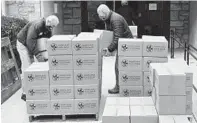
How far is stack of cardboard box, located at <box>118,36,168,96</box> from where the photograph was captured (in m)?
6.27

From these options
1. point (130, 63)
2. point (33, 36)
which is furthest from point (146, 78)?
point (33, 36)

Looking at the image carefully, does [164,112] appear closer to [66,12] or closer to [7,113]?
[7,113]

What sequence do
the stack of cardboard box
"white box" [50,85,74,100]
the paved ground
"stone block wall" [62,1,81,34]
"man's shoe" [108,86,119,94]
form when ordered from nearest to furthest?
"white box" [50,85,74,100], the paved ground, the stack of cardboard box, "man's shoe" [108,86,119,94], "stone block wall" [62,1,81,34]

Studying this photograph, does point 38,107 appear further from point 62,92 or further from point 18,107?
point 18,107

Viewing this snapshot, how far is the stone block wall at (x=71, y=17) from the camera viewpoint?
13727mm

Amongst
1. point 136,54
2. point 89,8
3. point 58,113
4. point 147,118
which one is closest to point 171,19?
point 89,8

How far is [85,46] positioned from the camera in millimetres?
5898

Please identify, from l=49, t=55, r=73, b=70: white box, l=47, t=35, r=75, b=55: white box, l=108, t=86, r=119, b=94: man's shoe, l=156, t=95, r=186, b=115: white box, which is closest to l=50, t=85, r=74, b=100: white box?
l=49, t=55, r=73, b=70: white box

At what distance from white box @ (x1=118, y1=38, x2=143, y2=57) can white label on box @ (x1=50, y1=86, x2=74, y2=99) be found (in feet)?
3.33

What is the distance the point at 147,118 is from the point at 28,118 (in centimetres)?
230

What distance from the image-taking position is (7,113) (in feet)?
21.3

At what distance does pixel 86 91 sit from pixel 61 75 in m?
0.46

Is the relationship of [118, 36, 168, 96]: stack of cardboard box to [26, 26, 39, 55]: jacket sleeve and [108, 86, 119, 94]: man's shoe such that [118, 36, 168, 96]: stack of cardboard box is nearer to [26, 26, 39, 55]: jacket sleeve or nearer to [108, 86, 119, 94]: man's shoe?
[108, 86, 119, 94]: man's shoe

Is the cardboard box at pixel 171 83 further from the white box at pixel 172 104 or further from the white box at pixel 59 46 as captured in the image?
the white box at pixel 59 46
